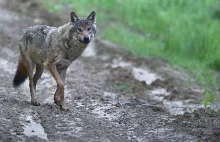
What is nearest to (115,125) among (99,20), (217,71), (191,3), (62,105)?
(62,105)

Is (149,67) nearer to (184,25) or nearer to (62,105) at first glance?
(184,25)

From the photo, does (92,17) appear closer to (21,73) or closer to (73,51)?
(73,51)

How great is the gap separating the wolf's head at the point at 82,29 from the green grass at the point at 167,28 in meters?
3.79

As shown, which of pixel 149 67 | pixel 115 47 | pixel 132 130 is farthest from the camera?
pixel 115 47

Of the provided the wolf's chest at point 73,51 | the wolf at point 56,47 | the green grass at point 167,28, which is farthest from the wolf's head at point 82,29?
the green grass at point 167,28

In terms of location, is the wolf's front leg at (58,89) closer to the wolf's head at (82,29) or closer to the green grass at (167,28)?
the wolf's head at (82,29)

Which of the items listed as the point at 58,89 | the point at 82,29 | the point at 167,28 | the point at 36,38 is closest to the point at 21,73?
the point at 36,38

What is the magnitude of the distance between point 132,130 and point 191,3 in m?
10.6

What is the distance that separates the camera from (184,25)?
1557 cm

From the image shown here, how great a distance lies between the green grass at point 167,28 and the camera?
44.9 ft

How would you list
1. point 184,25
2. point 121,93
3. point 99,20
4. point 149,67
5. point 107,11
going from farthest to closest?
point 107,11, point 99,20, point 184,25, point 149,67, point 121,93

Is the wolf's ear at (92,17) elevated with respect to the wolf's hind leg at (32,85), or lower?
elevated

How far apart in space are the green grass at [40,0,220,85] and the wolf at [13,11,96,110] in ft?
12.5

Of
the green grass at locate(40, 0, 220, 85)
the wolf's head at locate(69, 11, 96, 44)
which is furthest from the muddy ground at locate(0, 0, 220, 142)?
the wolf's head at locate(69, 11, 96, 44)
